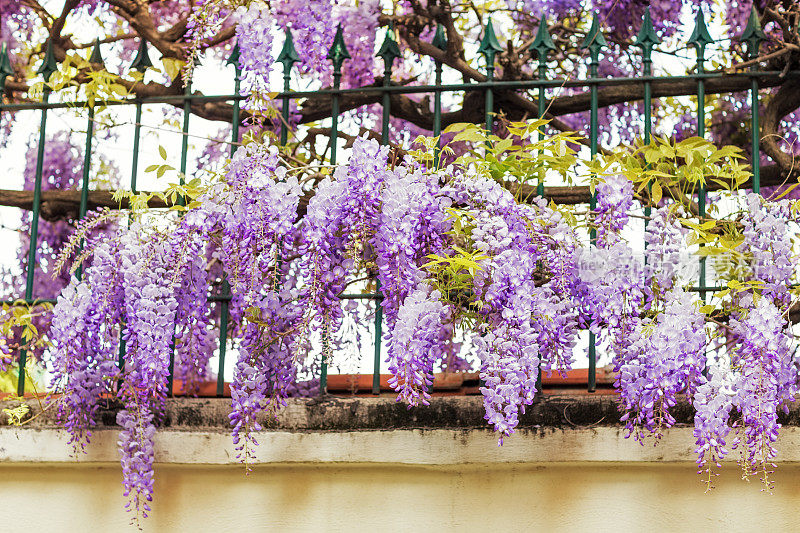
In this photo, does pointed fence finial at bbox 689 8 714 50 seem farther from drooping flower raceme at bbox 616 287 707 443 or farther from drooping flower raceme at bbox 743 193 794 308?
drooping flower raceme at bbox 616 287 707 443

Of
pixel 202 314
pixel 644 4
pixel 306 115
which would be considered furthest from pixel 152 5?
pixel 202 314

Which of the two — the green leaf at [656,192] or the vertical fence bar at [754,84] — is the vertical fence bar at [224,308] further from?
the vertical fence bar at [754,84]

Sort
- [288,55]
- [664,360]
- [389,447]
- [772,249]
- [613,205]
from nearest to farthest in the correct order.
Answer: [664,360], [772,249], [613,205], [389,447], [288,55]

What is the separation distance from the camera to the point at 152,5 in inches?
242

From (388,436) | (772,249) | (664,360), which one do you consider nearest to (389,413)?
(388,436)

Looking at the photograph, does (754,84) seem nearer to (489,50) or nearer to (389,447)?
(489,50)

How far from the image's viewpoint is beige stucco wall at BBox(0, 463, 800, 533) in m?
3.17

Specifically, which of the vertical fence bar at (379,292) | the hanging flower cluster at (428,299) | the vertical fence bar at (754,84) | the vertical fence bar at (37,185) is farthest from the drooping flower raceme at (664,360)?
the vertical fence bar at (37,185)

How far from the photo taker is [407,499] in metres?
3.32

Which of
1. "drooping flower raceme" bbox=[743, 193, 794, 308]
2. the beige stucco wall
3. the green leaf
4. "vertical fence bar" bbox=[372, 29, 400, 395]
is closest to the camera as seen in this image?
"drooping flower raceme" bbox=[743, 193, 794, 308]

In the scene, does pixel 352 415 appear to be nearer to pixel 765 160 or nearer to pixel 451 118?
pixel 451 118

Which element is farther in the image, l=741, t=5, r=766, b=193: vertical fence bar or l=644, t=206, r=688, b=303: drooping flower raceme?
l=741, t=5, r=766, b=193: vertical fence bar

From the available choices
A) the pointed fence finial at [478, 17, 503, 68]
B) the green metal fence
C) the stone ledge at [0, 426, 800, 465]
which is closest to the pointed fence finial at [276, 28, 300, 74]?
the green metal fence

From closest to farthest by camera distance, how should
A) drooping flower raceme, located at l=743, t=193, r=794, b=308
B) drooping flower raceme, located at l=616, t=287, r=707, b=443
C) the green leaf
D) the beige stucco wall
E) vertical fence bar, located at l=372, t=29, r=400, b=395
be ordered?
drooping flower raceme, located at l=616, t=287, r=707, b=443, drooping flower raceme, located at l=743, t=193, r=794, b=308, the beige stucco wall, the green leaf, vertical fence bar, located at l=372, t=29, r=400, b=395
